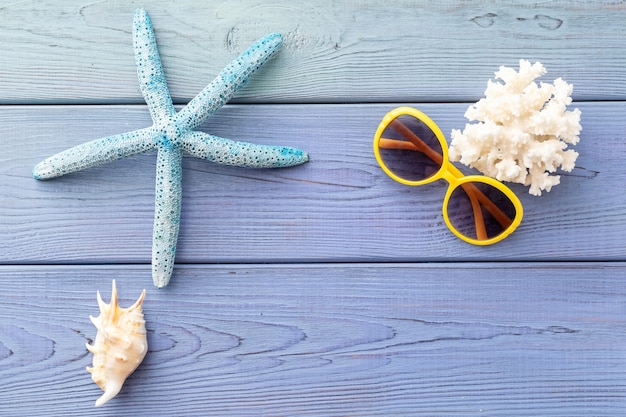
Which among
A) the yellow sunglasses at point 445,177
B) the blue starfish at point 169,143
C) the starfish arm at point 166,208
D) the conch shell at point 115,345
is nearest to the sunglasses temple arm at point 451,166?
the yellow sunglasses at point 445,177

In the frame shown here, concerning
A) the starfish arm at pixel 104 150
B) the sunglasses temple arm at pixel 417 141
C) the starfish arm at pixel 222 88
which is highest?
the starfish arm at pixel 222 88

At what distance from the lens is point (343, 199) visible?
29.2 inches

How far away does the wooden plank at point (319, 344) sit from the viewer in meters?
0.74

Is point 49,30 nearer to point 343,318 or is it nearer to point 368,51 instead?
point 368,51

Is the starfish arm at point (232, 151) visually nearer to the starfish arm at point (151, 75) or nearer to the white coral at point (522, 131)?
the starfish arm at point (151, 75)

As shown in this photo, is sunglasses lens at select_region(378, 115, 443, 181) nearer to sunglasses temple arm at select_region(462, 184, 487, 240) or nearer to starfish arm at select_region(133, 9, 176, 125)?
sunglasses temple arm at select_region(462, 184, 487, 240)

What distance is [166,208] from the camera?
27.6 inches

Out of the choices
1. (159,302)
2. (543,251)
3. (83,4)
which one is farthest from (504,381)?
(83,4)

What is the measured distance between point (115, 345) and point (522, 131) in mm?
534

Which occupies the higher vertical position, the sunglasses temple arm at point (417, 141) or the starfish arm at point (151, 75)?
the starfish arm at point (151, 75)

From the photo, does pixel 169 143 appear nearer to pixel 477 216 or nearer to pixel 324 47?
pixel 324 47

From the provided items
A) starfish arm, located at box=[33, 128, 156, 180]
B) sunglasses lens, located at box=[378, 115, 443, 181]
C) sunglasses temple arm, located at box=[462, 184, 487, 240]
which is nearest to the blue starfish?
starfish arm, located at box=[33, 128, 156, 180]

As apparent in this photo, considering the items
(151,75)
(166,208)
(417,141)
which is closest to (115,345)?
(166,208)

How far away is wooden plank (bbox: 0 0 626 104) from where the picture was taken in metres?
0.74
